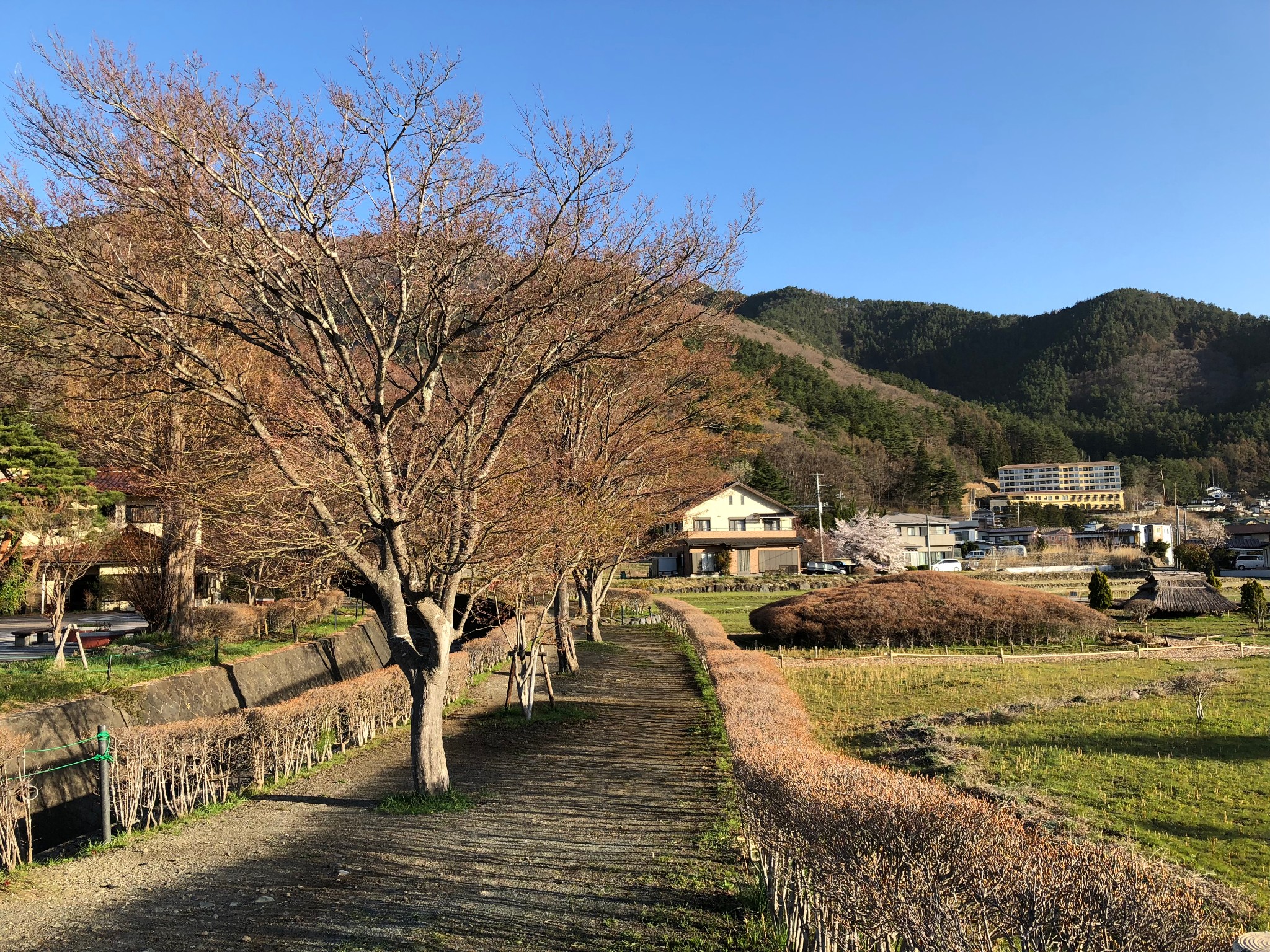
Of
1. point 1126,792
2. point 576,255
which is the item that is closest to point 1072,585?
point 1126,792

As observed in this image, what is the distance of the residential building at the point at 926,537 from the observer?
72812 millimetres

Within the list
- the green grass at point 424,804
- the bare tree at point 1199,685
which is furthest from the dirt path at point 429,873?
the bare tree at point 1199,685

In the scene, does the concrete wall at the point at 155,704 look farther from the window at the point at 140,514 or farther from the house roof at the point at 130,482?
the window at the point at 140,514

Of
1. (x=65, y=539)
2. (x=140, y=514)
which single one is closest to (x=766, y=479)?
(x=140, y=514)

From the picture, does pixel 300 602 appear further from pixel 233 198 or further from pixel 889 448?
pixel 889 448

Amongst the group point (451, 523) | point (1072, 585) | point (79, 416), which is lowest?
point (1072, 585)

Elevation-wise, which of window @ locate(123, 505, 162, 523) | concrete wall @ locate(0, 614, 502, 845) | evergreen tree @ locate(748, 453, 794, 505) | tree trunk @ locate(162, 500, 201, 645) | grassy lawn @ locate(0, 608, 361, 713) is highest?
evergreen tree @ locate(748, 453, 794, 505)

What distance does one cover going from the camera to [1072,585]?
149 ft

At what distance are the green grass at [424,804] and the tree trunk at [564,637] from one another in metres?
9.64

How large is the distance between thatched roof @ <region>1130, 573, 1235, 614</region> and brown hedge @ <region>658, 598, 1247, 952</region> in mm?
27441

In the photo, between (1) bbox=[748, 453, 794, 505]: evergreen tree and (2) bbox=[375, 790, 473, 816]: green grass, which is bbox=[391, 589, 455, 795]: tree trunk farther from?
(1) bbox=[748, 453, 794, 505]: evergreen tree

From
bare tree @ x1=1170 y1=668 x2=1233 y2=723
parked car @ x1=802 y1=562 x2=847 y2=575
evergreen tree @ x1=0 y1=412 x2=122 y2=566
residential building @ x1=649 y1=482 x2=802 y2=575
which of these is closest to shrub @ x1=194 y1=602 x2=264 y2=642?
evergreen tree @ x1=0 y1=412 x2=122 y2=566

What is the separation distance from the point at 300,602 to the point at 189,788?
11.3 m

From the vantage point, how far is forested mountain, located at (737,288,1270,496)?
153 meters
